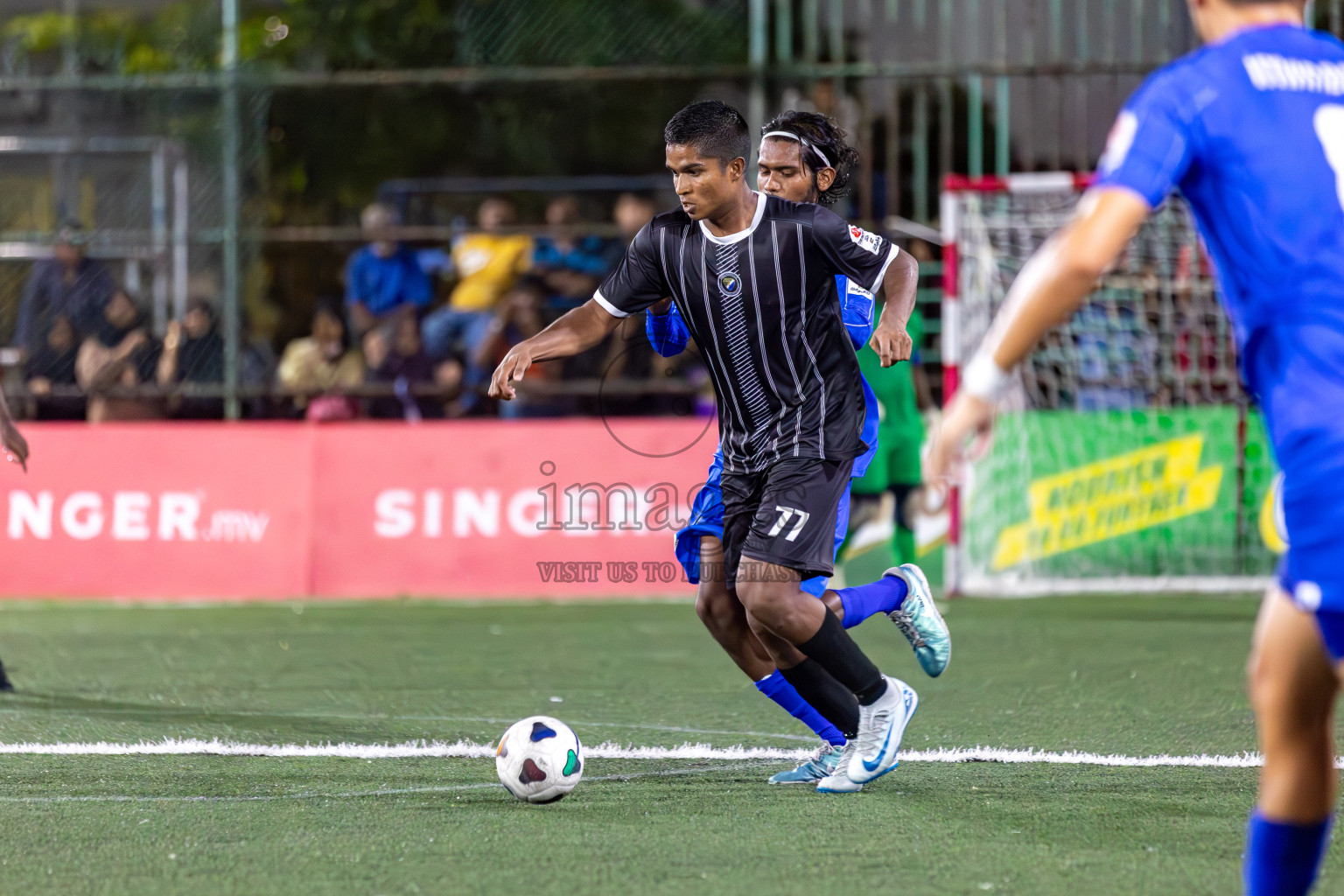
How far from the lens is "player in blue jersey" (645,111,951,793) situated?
5.00 meters

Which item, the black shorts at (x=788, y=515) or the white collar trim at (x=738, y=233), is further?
the white collar trim at (x=738, y=233)

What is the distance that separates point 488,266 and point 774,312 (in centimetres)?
777

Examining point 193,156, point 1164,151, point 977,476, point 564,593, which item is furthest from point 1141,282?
point 1164,151

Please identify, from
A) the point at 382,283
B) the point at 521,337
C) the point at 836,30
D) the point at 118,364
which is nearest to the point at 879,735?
the point at 521,337

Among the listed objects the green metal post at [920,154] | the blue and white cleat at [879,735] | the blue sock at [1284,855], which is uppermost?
the green metal post at [920,154]

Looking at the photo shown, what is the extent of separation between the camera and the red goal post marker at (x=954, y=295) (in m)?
11.0

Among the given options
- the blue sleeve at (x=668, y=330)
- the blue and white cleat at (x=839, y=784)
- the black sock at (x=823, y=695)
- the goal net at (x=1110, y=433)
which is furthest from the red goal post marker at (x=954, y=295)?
the blue and white cleat at (x=839, y=784)

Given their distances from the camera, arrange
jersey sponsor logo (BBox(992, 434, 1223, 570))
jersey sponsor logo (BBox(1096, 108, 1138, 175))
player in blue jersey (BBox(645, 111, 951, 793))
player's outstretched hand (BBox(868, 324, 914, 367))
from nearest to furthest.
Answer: jersey sponsor logo (BBox(1096, 108, 1138, 175))
player's outstretched hand (BBox(868, 324, 914, 367))
player in blue jersey (BBox(645, 111, 951, 793))
jersey sponsor logo (BBox(992, 434, 1223, 570))

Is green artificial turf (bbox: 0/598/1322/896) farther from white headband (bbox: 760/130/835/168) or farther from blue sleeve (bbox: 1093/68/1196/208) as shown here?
white headband (bbox: 760/130/835/168)

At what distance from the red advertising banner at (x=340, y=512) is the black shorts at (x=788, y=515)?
6185 millimetres

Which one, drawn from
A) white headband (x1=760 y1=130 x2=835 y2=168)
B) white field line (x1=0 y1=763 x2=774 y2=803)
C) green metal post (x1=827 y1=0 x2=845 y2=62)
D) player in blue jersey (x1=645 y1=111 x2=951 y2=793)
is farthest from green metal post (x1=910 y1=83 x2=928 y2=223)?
white field line (x1=0 y1=763 x2=774 y2=803)

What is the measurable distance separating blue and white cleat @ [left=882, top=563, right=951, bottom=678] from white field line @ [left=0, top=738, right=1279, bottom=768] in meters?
0.30

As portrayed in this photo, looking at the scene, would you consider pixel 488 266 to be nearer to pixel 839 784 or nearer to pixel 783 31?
pixel 783 31

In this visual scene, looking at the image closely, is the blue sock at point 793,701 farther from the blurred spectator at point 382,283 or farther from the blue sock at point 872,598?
the blurred spectator at point 382,283
